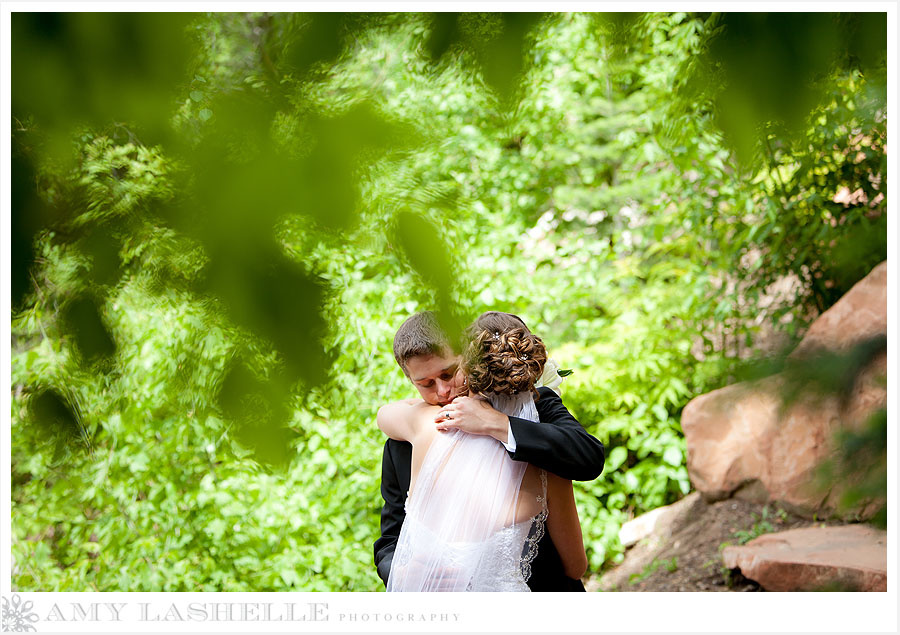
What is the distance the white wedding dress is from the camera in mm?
1231

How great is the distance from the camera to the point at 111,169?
0.55 metres

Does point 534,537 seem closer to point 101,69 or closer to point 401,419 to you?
point 401,419

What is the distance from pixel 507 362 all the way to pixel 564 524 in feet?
0.95

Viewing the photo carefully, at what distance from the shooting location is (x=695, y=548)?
293 cm

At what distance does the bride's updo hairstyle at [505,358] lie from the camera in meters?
1.16

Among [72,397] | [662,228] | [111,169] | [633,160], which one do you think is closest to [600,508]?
[662,228]

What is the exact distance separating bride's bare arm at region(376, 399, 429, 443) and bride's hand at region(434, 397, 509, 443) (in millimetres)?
88

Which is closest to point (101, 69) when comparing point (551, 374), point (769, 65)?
point (769, 65)

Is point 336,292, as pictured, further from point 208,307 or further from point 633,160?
point 633,160

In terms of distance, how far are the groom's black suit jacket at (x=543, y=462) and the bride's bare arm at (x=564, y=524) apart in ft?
0.09

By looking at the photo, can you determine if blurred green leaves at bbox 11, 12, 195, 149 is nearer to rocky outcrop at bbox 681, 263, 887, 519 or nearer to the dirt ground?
rocky outcrop at bbox 681, 263, 887, 519

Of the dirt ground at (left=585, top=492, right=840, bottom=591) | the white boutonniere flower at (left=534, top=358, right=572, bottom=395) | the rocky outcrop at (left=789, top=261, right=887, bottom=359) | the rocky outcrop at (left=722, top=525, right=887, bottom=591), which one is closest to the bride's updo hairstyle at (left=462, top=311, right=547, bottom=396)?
the white boutonniere flower at (left=534, top=358, right=572, bottom=395)

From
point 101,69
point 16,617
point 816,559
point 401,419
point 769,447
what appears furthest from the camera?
point 769,447

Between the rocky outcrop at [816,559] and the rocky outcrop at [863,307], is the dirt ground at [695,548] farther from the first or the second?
the rocky outcrop at [863,307]
